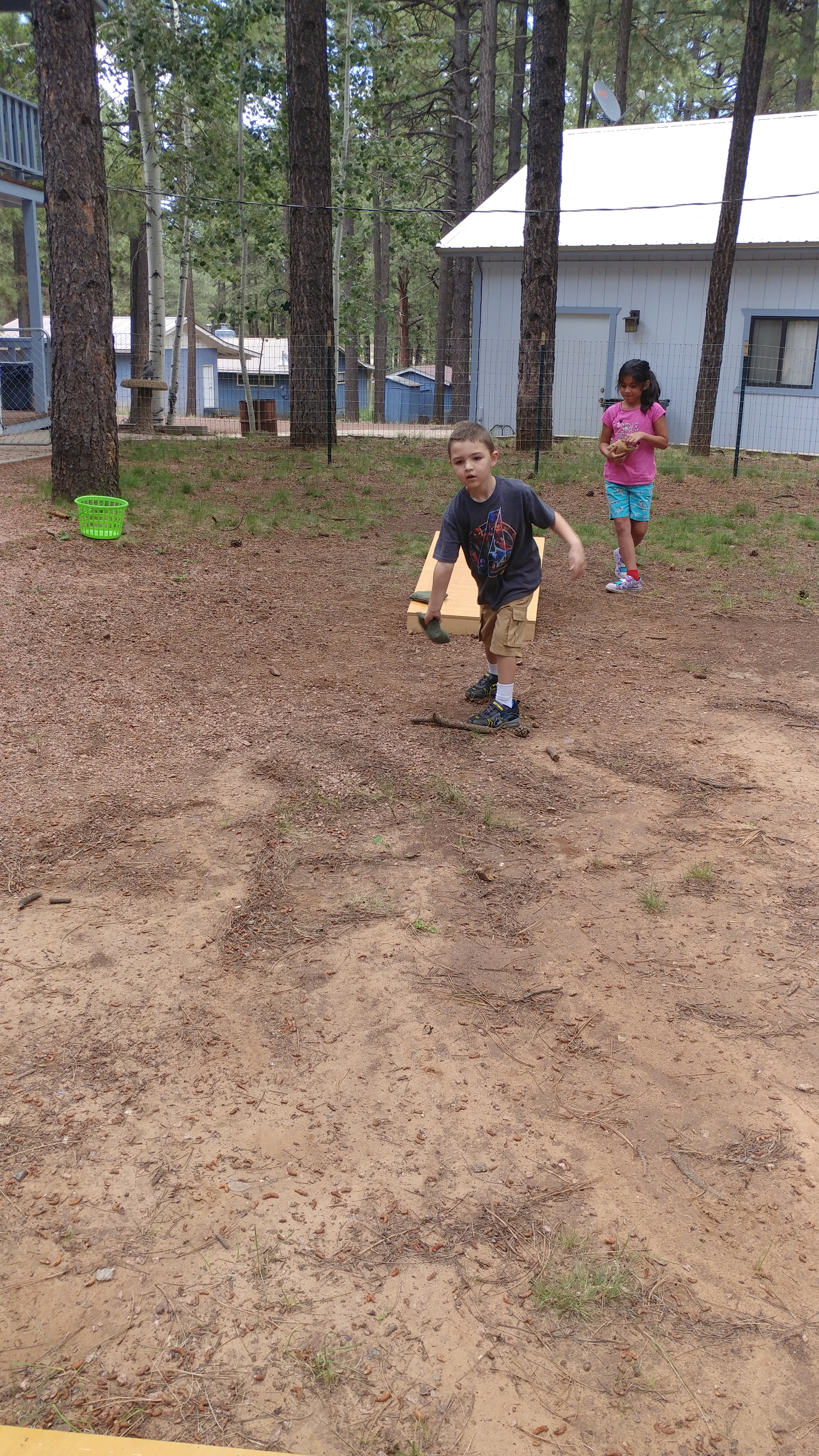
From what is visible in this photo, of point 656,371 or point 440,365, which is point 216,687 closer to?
point 656,371

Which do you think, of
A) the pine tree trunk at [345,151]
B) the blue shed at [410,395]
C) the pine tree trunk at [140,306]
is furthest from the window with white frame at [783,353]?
the blue shed at [410,395]

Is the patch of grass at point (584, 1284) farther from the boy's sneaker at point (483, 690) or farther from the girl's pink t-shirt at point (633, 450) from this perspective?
the girl's pink t-shirt at point (633, 450)

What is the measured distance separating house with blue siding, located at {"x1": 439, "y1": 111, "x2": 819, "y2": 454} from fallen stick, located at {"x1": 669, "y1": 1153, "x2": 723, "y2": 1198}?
696 inches

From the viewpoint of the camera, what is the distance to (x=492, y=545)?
194 inches

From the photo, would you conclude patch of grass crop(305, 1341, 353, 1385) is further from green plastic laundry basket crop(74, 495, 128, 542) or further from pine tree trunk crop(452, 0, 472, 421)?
pine tree trunk crop(452, 0, 472, 421)

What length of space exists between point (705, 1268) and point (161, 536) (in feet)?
24.2

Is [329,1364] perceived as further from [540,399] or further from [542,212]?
[542,212]

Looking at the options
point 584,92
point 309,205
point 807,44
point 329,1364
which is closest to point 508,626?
point 329,1364

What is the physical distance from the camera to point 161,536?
28.3 ft

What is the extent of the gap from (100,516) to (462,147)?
2354 cm

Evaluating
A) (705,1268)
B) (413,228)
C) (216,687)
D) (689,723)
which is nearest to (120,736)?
(216,687)

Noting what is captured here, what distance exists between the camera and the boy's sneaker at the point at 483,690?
556cm

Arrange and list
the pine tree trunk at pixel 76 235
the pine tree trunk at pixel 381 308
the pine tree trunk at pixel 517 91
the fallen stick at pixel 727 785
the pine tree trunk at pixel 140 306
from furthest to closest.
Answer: the pine tree trunk at pixel 381 308 → the pine tree trunk at pixel 517 91 → the pine tree trunk at pixel 140 306 → the pine tree trunk at pixel 76 235 → the fallen stick at pixel 727 785

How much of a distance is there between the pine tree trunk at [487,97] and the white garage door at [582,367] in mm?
5498
